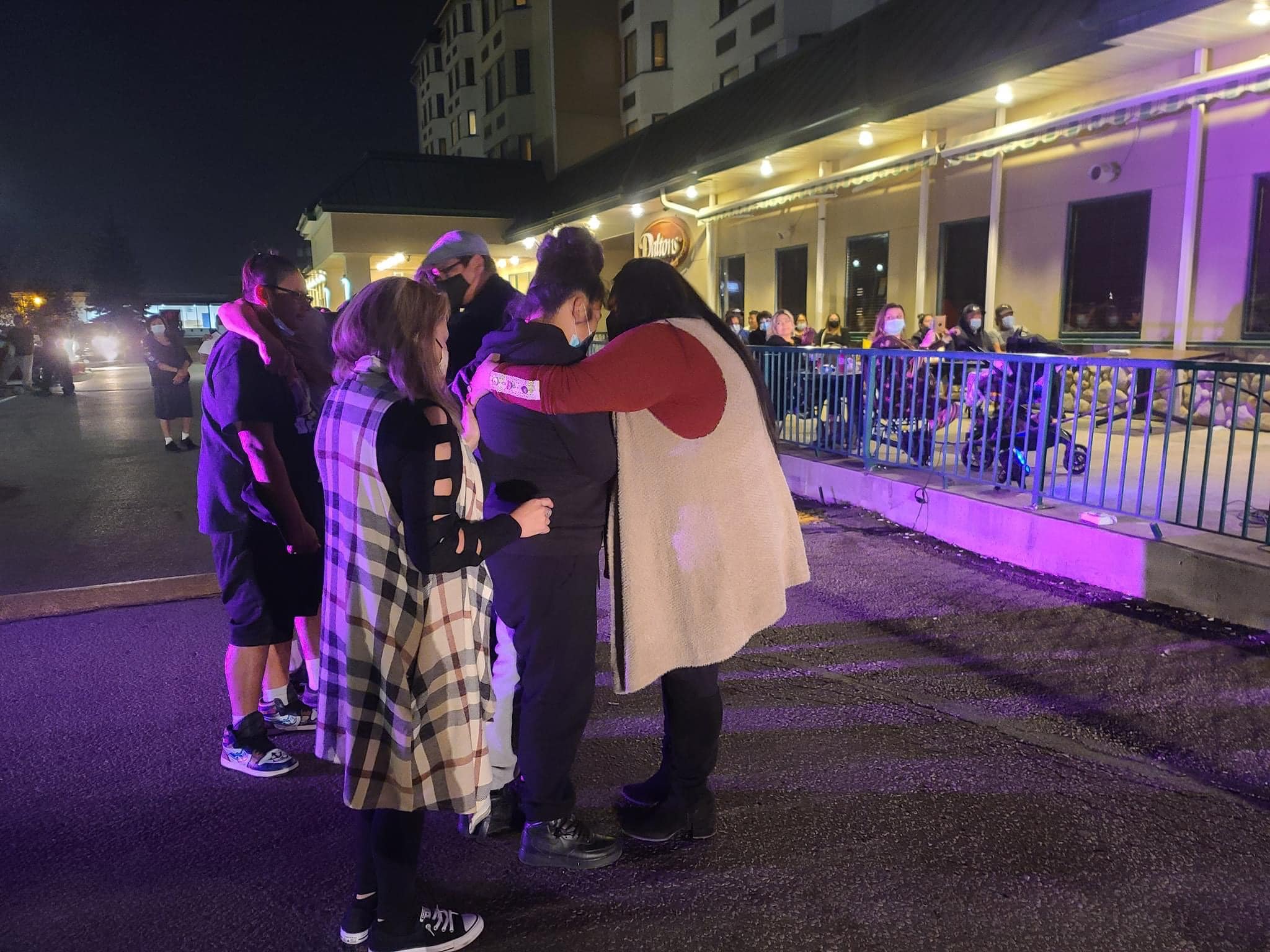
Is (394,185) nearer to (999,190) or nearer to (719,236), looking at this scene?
(719,236)

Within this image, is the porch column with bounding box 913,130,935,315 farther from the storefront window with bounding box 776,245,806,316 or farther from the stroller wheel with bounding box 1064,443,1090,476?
the stroller wheel with bounding box 1064,443,1090,476

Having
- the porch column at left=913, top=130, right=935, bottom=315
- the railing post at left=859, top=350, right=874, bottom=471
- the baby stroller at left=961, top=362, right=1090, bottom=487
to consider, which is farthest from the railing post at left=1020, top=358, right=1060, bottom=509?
the porch column at left=913, top=130, right=935, bottom=315

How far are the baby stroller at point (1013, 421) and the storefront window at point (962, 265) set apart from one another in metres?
6.56

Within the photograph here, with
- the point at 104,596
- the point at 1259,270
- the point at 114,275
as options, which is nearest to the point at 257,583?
the point at 104,596

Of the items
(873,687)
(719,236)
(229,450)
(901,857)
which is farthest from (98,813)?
(719,236)

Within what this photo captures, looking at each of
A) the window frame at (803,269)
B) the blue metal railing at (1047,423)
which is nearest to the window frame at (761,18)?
the window frame at (803,269)

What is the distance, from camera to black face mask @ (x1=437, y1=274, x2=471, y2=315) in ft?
11.9

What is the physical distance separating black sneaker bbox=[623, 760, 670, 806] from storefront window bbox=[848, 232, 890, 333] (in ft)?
41.4

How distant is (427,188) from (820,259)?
18094 millimetres

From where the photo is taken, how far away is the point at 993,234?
12039mm

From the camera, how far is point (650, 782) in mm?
3010

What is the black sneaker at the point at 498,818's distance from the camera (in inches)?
117

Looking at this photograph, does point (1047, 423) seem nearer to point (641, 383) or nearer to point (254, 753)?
point (641, 383)

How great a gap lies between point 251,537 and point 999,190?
11643 mm
